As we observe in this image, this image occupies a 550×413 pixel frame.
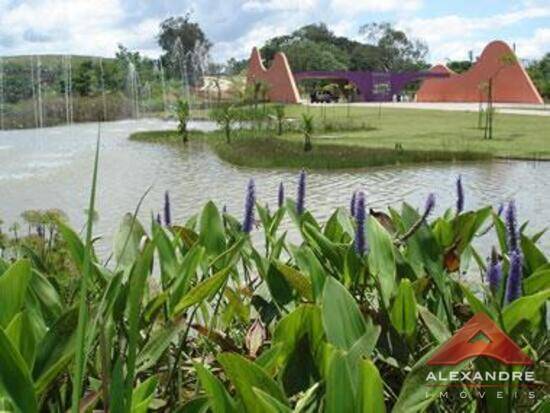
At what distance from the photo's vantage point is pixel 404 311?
1551 millimetres

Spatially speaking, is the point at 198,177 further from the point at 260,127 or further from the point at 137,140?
the point at 260,127

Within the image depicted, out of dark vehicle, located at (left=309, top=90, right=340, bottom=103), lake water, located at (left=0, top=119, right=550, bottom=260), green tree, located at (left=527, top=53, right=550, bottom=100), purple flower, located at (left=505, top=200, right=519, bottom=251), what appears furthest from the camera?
dark vehicle, located at (left=309, top=90, right=340, bottom=103)

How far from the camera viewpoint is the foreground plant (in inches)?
42.8

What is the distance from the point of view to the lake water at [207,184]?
966 cm

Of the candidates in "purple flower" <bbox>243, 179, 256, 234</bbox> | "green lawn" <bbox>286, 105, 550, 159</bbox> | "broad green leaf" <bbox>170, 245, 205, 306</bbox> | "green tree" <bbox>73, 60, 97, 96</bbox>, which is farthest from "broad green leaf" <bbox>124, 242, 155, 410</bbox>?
"green tree" <bbox>73, 60, 97, 96</bbox>

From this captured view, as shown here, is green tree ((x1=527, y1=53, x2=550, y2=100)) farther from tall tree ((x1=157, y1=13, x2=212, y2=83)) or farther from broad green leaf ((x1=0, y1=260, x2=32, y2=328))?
broad green leaf ((x1=0, y1=260, x2=32, y2=328))

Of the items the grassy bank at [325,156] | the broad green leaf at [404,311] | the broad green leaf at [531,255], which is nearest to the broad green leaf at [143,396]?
the broad green leaf at [404,311]

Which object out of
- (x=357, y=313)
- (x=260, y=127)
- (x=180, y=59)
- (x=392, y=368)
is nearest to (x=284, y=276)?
(x=392, y=368)

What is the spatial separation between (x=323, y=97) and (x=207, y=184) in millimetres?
37138

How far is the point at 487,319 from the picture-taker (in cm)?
130

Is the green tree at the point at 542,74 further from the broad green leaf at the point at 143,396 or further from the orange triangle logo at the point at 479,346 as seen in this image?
the broad green leaf at the point at 143,396

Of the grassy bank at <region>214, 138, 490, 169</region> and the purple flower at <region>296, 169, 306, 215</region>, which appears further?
the grassy bank at <region>214, 138, 490, 169</region>

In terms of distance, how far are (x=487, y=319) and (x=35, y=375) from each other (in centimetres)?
76

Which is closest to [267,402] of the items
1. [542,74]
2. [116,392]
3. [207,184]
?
[116,392]
